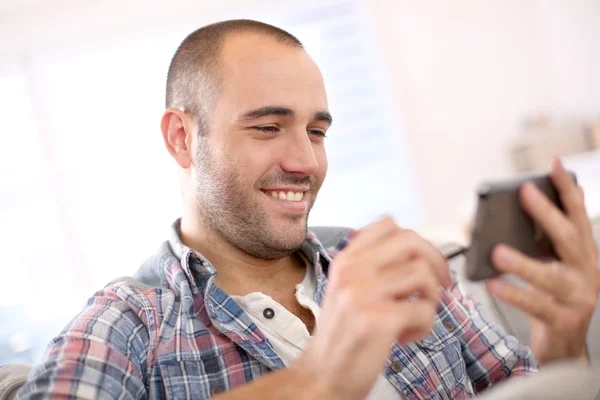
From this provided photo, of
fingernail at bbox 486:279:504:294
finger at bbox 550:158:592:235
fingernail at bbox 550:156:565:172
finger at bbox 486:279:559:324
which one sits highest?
fingernail at bbox 550:156:565:172

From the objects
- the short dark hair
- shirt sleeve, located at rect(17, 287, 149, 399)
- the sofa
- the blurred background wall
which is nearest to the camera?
the sofa

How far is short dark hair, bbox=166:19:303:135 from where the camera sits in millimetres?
1313

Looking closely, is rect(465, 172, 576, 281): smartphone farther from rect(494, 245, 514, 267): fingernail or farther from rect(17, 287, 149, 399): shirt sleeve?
rect(17, 287, 149, 399): shirt sleeve

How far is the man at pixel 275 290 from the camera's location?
2.31ft

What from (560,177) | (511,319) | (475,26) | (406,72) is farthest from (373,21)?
(560,177)

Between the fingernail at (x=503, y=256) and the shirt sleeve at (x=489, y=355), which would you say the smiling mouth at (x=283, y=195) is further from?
the fingernail at (x=503, y=256)

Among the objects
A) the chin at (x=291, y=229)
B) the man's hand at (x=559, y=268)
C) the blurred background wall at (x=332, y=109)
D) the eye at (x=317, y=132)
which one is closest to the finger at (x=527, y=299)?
the man's hand at (x=559, y=268)

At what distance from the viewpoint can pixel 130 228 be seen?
13.4 ft

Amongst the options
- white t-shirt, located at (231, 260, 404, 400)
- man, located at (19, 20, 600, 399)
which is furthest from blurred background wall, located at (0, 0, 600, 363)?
white t-shirt, located at (231, 260, 404, 400)

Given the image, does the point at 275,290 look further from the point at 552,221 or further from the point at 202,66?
the point at 552,221

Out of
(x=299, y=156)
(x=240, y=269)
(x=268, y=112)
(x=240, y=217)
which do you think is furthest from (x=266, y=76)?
(x=240, y=269)

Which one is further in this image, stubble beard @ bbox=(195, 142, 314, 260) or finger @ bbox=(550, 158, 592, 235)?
stubble beard @ bbox=(195, 142, 314, 260)

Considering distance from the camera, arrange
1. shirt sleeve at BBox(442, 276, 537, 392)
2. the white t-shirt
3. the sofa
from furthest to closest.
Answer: shirt sleeve at BBox(442, 276, 537, 392) < the white t-shirt < the sofa

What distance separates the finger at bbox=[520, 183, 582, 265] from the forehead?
0.65m
